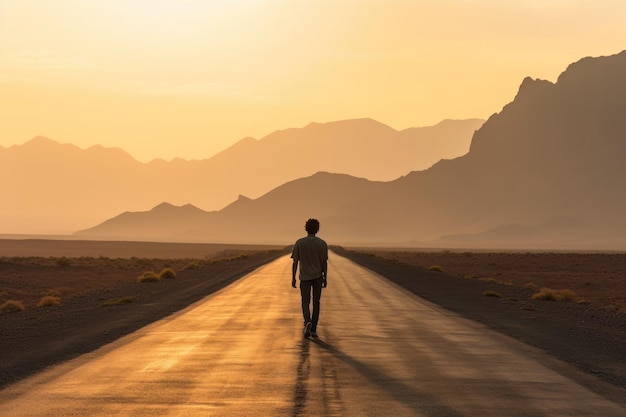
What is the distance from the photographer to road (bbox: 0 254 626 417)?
10906 mm

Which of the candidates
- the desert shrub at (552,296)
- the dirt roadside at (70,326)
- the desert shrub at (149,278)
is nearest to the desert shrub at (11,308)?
the dirt roadside at (70,326)

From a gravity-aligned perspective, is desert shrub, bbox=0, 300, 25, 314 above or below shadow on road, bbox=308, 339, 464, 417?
below

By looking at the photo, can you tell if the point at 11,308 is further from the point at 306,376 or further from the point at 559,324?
the point at 306,376

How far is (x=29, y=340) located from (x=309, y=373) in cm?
886

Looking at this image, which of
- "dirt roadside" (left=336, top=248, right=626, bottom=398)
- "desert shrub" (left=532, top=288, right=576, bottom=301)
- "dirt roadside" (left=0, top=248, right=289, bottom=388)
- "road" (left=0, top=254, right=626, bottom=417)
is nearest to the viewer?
"road" (left=0, top=254, right=626, bottom=417)

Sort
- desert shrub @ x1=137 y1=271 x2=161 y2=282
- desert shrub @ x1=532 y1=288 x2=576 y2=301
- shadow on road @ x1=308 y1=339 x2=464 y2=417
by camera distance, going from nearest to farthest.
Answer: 1. shadow on road @ x1=308 y1=339 x2=464 y2=417
2. desert shrub @ x1=532 y1=288 x2=576 y2=301
3. desert shrub @ x1=137 y1=271 x2=161 y2=282

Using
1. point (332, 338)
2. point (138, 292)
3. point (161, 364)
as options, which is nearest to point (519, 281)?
point (138, 292)

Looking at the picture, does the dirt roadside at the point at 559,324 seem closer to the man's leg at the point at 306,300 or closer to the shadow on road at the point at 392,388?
the shadow on road at the point at 392,388

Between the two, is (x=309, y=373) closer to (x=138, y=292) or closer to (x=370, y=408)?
(x=370, y=408)

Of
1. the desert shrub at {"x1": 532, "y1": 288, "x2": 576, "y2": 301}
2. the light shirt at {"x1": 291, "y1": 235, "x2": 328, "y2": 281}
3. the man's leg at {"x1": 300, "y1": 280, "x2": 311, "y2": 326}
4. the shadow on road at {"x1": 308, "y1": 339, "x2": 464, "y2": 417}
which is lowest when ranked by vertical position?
the shadow on road at {"x1": 308, "y1": 339, "x2": 464, "y2": 417}

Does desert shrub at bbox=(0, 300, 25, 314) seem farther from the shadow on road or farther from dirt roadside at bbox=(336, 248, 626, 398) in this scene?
Result: the shadow on road

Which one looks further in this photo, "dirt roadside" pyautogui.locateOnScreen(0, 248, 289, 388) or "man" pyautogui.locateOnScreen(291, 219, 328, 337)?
"man" pyautogui.locateOnScreen(291, 219, 328, 337)

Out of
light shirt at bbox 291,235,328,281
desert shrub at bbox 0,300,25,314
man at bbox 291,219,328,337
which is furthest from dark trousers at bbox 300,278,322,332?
desert shrub at bbox 0,300,25,314

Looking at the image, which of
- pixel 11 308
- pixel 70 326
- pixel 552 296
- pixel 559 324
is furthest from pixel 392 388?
pixel 552 296
